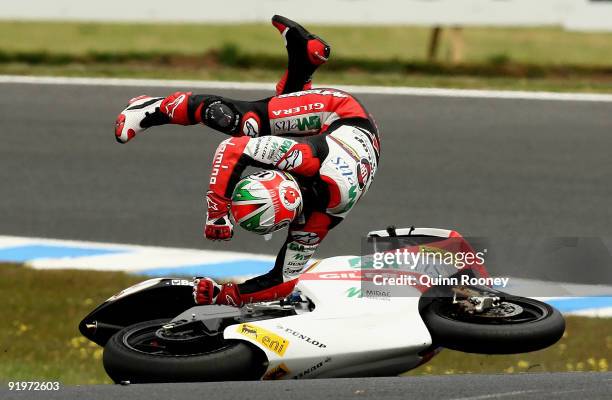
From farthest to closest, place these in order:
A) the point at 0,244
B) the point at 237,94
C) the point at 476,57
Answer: the point at 476,57 → the point at 237,94 → the point at 0,244

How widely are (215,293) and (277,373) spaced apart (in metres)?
0.62

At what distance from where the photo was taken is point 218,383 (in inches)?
235

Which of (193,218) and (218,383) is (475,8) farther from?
(218,383)

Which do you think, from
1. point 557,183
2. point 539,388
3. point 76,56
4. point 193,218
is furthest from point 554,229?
point 76,56

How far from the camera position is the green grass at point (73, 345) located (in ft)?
25.6

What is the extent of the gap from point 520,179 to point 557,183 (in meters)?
0.34

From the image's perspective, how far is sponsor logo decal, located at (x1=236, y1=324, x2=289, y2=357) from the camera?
6395 mm

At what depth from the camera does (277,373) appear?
646 centimetres

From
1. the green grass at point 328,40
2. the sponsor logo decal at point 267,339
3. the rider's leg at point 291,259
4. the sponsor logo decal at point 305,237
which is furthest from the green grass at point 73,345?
the green grass at point 328,40

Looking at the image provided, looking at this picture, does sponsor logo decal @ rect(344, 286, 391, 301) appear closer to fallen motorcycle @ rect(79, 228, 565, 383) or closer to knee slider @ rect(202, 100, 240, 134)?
fallen motorcycle @ rect(79, 228, 565, 383)

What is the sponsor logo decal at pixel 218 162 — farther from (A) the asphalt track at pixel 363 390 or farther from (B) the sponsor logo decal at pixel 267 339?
(A) the asphalt track at pixel 363 390

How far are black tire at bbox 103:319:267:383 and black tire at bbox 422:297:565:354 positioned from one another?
0.92 metres

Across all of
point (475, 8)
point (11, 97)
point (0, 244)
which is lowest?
point (0, 244)

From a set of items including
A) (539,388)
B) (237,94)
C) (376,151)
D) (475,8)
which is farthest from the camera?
(475,8)
